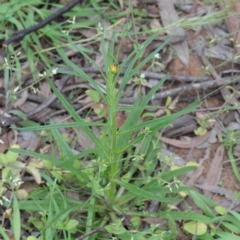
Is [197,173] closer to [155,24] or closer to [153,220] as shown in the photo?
[153,220]

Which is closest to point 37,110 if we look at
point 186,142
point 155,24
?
point 186,142

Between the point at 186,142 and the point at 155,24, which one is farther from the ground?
the point at 155,24

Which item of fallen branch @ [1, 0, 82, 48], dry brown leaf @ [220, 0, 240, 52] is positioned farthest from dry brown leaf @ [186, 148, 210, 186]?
fallen branch @ [1, 0, 82, 48]

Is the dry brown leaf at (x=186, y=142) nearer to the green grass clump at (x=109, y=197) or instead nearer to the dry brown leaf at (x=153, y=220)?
the green grass clump at (x=109, y=197)

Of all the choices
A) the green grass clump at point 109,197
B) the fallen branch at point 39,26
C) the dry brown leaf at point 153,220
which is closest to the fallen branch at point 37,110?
the green grass clump at point 109,197

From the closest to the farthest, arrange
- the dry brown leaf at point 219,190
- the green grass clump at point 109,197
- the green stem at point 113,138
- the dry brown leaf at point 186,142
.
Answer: the green stem at point 113,138
the green grass clump at point 109,197
the dry brown leaf at point 219,190
the dry brown leaf at point 186,142

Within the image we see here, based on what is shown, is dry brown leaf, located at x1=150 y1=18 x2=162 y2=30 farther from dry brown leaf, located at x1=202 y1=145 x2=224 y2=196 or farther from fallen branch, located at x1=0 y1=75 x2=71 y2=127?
dry brown leaf, located at x1=202 y1=145 x2=224 y2=196

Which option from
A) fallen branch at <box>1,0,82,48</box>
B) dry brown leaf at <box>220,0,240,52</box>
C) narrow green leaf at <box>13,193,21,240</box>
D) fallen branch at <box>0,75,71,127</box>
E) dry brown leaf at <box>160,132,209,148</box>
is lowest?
dry brown leaf at <box>160,132,209,148</box>

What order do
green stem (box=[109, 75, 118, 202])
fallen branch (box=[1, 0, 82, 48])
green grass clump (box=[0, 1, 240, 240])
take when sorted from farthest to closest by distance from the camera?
fallen branch (box=[1, 0, 82, 48]) → green grass clump (box=[0, 1, 240, 240]) → green stem (box=[109, 75, 118, 202])

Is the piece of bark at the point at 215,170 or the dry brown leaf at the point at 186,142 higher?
the dry brown leaf at the point at 186,142

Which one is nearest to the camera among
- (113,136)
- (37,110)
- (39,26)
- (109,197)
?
(113,136)

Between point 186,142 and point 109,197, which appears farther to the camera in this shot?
point 186,142
